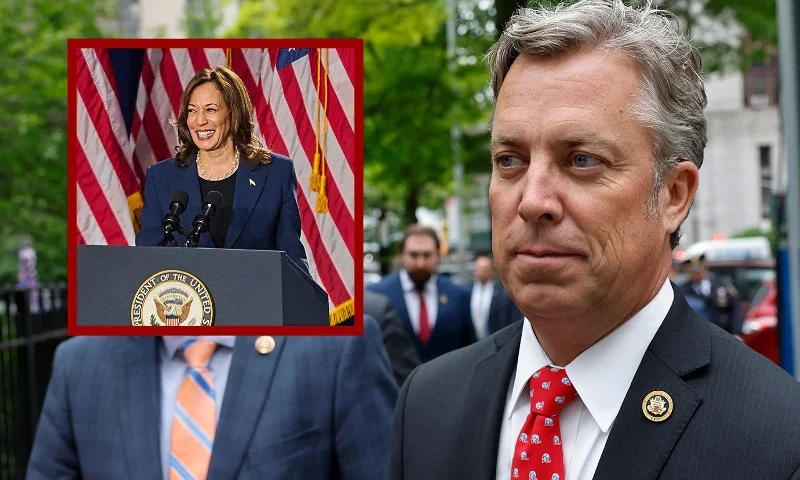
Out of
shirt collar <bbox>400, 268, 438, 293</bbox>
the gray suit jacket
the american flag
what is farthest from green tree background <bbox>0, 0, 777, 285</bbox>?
the gray suit jacket

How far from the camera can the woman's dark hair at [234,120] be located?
8.13 feet

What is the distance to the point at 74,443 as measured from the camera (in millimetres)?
3432

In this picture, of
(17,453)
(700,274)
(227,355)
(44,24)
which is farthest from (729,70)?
(227,355)

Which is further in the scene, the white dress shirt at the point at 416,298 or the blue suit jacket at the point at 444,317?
the white dress shirt at the point at 416,298

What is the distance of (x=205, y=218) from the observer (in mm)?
2438

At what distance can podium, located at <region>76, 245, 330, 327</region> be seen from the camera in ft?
7.93

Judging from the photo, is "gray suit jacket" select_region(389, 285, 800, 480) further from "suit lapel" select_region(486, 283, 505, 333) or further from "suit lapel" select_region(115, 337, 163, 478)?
"suit lapel" select_region(486, 283, 505, 333)

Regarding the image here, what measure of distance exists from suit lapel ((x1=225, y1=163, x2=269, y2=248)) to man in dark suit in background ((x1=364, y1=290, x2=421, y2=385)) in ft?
11.0

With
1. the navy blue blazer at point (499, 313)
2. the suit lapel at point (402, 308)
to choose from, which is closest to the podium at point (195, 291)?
the suit lapel at point (402, 308)

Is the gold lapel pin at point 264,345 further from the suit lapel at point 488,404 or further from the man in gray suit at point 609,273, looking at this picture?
the man in gray suit at point 609,273

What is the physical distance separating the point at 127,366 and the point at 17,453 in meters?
5.04

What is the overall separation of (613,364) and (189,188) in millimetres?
1006

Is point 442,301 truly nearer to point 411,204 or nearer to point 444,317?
point 444,317

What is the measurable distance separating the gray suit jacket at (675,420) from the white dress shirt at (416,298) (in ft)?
22.3
